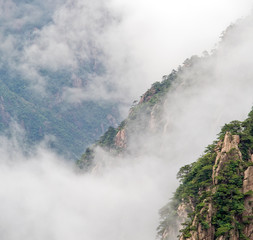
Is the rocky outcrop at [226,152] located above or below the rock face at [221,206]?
above

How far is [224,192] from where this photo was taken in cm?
5462

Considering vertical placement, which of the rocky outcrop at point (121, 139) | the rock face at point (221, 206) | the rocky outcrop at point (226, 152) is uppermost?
the rocky outcrop at point (121, 139)

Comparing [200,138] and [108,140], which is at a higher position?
[108,140]

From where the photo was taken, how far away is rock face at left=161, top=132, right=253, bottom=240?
169 ft

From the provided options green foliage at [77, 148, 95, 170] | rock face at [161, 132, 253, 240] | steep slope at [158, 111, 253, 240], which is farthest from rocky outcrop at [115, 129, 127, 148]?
rock face at [161, 132, 253, 240]

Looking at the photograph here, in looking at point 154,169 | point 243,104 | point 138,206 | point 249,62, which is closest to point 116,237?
point 138,206

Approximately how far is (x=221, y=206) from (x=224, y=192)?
174 centimetres

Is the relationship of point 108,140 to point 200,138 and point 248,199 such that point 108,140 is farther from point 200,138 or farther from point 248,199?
point 248,199

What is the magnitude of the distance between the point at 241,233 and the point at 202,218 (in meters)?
4.17

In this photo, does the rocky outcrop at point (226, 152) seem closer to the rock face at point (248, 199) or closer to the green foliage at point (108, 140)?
the rock face at point (248, 199)

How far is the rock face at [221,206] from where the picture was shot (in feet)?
169

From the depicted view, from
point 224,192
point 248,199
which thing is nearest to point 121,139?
point 224,192

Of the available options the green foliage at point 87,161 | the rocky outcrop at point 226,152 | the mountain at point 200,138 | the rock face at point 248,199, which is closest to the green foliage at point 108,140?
the mountain at point 200,138

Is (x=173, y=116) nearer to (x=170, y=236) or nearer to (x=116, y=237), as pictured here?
(x=116, y=237)
